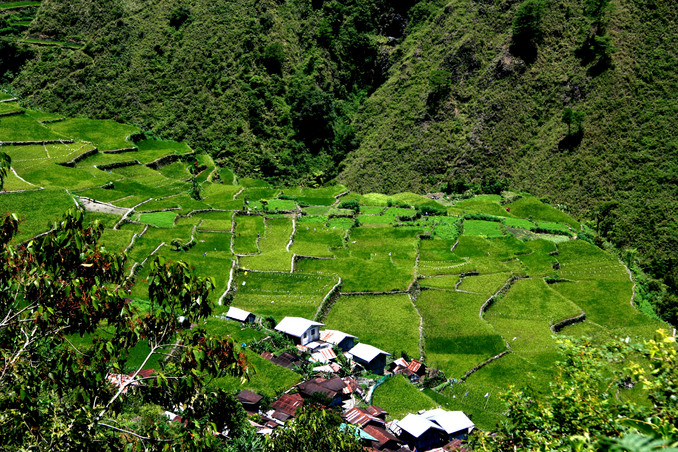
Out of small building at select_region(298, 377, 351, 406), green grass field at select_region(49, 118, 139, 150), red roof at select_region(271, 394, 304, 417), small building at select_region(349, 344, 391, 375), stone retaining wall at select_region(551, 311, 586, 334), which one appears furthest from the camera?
green grass field at select_region(49, 118, 139, 150)

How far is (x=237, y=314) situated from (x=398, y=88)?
2664 inches

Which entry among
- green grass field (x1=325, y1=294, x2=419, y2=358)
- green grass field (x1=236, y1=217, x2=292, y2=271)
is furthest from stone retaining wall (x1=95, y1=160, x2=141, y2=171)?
green grass field (x1=325, y1=294, x2=419, y2=358)

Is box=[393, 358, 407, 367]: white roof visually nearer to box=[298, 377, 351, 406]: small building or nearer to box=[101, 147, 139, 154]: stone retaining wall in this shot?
box=[298, 377, 351, 406]: small building

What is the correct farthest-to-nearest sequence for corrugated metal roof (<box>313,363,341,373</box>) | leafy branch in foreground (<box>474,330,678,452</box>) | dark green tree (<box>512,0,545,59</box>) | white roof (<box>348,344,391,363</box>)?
dark green tree (<box>512,0,545,59</box>), white roof (<box>348,344,391,363</box>), corrugated metal roof (<box>313,363,341,373</box>), leafy branch in foreground (<box>474,330,678,452</box>)

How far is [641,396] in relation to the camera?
29516 millimetres

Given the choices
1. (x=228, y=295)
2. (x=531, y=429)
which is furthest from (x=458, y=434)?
(x=228, y=295)

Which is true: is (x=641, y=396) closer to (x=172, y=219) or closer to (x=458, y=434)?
(x=458, y=434)

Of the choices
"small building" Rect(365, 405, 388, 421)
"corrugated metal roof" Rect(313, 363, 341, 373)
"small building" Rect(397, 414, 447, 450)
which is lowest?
"corrugated metal roof" Rect(313, 363, 341, 373)

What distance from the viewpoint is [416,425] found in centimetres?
2770

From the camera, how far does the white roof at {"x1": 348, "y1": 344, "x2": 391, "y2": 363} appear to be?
34.2 m

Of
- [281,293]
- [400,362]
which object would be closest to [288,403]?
[400,362]

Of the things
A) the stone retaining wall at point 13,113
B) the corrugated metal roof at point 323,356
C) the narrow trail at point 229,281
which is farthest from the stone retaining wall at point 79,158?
the corrugated metal roof at point 323,356

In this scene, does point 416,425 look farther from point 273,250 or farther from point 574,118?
point 574,118

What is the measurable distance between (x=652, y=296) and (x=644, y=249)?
9.88 m
